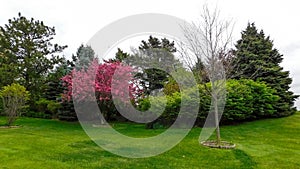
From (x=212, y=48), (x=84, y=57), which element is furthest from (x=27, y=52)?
(x=212, y=48)

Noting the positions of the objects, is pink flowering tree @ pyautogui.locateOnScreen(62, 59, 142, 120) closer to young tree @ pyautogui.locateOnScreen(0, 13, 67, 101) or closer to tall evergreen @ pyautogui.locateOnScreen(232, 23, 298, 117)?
tall evergreen @ pyautogui.locateOnScreen(232, 23, 298, 117)

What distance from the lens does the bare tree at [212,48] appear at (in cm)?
807

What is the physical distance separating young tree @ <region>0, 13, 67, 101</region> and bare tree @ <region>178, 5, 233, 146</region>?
14.0 metres

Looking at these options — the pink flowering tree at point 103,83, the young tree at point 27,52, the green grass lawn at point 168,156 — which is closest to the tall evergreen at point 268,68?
the pink flowering tree at point 103,83

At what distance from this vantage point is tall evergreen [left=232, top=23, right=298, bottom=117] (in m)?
14.2

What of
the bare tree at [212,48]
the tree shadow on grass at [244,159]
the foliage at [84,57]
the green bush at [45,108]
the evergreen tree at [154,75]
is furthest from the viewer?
the evergreen tree at [154,75]

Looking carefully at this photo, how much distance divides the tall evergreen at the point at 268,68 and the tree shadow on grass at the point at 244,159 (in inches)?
291

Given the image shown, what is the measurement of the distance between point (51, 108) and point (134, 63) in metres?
7.13

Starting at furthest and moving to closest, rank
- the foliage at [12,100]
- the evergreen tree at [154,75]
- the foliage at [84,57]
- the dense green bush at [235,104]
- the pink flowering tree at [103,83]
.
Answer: the evergreen tree at [154,75] → the foliage at [84,57] → the pink flowering tree at [103,83] → the foliage at [12,100] → the dense green bush at [235,104]

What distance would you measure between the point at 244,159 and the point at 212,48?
3.49 m

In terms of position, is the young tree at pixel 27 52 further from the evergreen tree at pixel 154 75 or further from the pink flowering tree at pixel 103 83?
the pink flowering tree at pixel 103 83

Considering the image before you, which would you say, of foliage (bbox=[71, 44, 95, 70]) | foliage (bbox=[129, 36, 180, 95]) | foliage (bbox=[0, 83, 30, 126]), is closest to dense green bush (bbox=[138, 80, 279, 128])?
foliage (bbox=[71, 44, 95, 70])

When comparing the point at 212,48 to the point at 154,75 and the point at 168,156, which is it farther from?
the point at 154,75

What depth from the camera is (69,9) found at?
9766 mm
